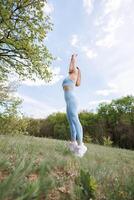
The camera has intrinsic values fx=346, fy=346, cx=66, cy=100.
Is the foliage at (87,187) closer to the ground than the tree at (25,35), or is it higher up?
closer to the ground

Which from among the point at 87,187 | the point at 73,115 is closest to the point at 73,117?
the point at 73,115

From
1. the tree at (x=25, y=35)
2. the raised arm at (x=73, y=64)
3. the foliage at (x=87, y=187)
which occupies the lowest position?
the foliage at (x=87, y=187)

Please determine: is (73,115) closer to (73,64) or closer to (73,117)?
(73,117)

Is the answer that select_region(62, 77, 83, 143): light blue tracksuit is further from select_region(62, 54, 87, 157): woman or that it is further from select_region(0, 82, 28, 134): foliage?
select_region(0, 82, 28, 134): foliage

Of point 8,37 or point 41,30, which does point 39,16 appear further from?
point 8,37

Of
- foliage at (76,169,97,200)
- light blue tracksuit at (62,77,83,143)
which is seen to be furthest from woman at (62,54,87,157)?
foliage at (76,169,97,200)

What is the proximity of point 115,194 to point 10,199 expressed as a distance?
1242mm

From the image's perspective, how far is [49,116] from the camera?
45500 millimetres

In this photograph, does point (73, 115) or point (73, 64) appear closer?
point (73, 115)

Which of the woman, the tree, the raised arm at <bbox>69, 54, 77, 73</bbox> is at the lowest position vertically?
the woman

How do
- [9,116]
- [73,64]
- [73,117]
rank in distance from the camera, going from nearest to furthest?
[73,117] < [73,64] < [9,116]

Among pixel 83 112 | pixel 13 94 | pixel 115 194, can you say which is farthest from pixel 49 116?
pixel 115 194

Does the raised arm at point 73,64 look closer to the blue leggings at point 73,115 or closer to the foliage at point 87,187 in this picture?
Answer: the blue leggings at point 73,115

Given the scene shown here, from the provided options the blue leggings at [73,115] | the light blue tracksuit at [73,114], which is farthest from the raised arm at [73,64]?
the blue leggings at [73,115]
